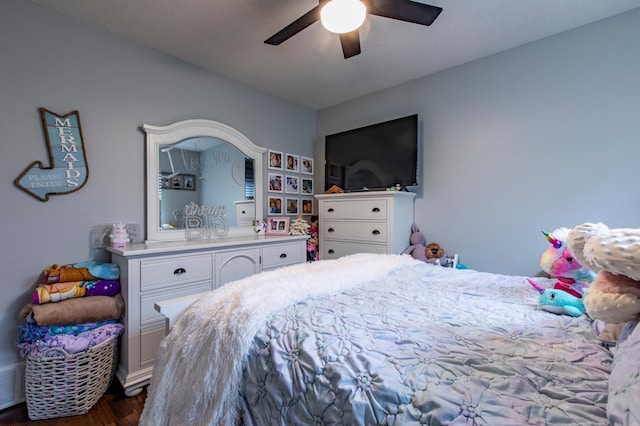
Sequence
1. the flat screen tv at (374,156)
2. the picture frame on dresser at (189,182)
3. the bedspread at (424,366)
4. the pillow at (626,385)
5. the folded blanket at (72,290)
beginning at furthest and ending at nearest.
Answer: the flat screen tv at (374,156), the picture frame on dresser at (189,182), the folded blanket at (72,290), the bedspread at (424,366), the pillow at (626,385)

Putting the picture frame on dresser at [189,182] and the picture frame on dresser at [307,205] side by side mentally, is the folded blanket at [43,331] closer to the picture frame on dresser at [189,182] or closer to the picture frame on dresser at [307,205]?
the picture frame on dresser at [189,182]

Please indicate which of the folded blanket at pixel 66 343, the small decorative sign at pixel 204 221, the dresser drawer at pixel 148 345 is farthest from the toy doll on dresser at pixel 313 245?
the folded blanket at pixel 66 343

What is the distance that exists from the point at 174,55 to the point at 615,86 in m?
3.38

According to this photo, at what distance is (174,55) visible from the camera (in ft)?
7.95

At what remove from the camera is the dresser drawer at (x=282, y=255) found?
2566 millimetres

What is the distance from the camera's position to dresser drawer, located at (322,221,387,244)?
2686 millimetres

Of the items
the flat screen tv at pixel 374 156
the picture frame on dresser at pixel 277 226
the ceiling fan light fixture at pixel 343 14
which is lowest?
the picture frame on dresser at pixel 277 226

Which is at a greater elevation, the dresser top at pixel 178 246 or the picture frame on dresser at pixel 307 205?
the picture frame on dresser at pixel 307 205

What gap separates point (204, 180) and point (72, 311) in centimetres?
138

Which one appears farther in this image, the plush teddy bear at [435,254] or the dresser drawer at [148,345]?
the plush teddy bear at [435,254]

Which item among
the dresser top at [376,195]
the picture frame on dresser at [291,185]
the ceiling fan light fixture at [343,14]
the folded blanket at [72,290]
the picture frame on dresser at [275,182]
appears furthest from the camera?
the picture frame on dresser at [291,185]

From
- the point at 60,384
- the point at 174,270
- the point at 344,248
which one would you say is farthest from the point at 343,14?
the point at 60,384

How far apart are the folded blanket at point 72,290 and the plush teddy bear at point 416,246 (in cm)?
239

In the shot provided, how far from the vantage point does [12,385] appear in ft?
5.69
